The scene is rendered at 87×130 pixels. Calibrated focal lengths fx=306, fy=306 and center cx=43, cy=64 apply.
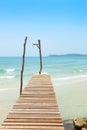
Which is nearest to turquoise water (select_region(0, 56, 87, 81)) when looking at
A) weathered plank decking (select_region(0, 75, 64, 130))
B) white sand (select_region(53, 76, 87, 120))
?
white sand (select_region(53, 76, 87, 120))

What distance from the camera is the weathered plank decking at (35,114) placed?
25.2 ft

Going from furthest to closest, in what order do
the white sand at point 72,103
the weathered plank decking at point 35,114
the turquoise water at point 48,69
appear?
the turquoise water at point 48,69 < the white sand at point 72,103 < the weathered plank decking at point 35,114

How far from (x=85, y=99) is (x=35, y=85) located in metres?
7.90

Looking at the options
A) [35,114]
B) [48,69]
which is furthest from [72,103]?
[48,69]

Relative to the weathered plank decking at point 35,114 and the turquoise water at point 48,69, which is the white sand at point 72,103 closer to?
the weathered plank decking at point 35,114

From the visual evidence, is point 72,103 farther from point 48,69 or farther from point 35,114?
point 48,69

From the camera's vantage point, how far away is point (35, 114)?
8.84m

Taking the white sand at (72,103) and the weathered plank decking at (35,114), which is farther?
the white sand at (72,103)

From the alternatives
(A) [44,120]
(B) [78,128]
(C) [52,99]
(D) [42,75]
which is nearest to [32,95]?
(C) [52,99]

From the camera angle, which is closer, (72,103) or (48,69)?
(72,103)

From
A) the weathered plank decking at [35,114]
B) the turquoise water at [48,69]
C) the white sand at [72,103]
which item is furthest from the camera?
the turquoise water at [48,69]

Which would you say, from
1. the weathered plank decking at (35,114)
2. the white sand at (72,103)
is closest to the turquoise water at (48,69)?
the white sand at (72,103)

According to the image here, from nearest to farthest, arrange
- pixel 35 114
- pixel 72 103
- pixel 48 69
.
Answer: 1. pixel 35 114
2. pixel 72 103
3. pixel 48 69

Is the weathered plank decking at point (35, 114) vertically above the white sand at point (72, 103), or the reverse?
the weathered plank decking at point (35, 114)
